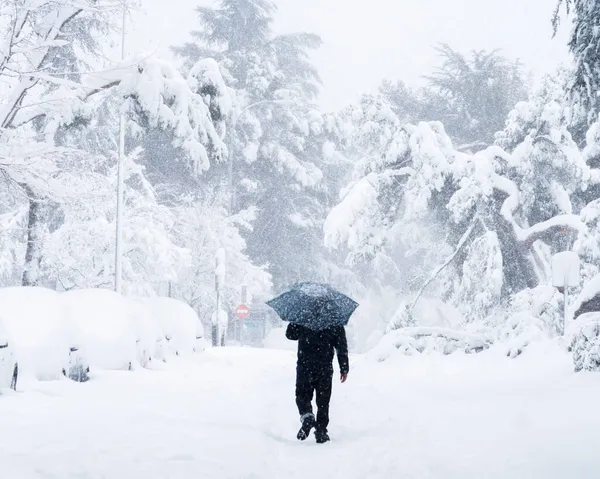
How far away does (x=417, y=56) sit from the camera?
97.5 m

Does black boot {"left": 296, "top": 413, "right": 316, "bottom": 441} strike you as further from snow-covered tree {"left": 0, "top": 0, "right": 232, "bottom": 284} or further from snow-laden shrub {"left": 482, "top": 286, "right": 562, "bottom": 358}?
snow-covered tree {"left": 0, "top": 0, "right": 232, "bottom": 284}

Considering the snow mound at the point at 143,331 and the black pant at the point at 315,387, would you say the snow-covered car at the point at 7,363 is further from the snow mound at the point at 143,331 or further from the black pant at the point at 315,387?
the snow mound at the point at 143,331

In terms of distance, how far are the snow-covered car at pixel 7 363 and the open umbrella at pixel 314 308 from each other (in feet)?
11.2

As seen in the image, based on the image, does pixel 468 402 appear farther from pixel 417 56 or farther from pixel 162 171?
pixel 417 56

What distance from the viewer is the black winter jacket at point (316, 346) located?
748 centimetres

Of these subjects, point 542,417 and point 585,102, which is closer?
point 542,417

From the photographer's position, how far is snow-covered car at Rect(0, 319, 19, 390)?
8.76 m

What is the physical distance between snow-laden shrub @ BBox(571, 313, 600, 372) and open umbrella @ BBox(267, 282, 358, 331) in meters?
3.62

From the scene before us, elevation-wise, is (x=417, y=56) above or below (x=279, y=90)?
above

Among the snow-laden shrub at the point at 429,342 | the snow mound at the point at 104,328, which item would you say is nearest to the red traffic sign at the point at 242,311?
the snow-laden shrub at the point at 429,342

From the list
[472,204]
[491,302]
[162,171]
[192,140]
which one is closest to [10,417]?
[192,140]

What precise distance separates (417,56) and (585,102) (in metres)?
92.3

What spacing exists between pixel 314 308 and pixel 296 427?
6.39 feet

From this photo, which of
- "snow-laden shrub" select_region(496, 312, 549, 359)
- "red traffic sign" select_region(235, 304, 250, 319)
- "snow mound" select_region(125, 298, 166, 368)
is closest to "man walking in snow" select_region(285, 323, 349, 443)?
"snow mound" select_region(125, 298, 166, 368)
